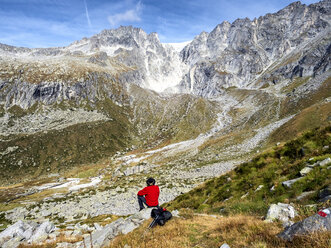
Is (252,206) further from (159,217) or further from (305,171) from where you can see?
(159,217)

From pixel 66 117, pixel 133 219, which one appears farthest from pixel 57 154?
pixel 133 219

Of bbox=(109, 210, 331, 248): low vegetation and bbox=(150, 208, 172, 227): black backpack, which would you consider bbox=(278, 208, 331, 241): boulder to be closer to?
bbox=(109, 210, 331, 248): low vegetation

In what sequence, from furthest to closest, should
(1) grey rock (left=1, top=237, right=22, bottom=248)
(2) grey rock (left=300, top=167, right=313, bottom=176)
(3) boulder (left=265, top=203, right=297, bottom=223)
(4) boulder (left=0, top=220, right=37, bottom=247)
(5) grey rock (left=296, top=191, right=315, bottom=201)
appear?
(4) boulder (left=0, top=220, right=37, bottom=247) → (1) grey rock (left=1, top=237, right=22, bottom=248) → (2) grey rock (left=300, top=167, right=313, bottom=176) → (5) grey rock (left=296, top=191, right=315, bottom=201) → (3) boulder (left=265, top=203, right=297, bottom=223)

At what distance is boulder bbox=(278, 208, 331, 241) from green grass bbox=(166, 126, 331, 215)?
13.2 ft

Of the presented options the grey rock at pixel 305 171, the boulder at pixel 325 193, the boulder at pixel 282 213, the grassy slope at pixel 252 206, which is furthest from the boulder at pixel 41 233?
the grey rock at pixel 305 171

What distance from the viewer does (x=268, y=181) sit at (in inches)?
556

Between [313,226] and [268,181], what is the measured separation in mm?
10220

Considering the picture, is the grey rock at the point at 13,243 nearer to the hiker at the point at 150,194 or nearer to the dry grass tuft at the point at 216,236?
the dry grass tuft at the point at 216,236

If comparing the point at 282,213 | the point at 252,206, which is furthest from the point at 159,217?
the point at 282,213

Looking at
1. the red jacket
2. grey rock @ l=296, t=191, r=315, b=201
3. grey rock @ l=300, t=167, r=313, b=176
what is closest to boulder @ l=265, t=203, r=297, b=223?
grey rock @ l=296, t=191, r=315, b=201

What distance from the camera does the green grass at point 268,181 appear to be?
1023 cm

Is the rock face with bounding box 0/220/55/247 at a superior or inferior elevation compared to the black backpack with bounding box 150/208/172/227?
inferior

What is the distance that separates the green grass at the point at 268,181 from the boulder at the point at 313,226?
4029 millimetres

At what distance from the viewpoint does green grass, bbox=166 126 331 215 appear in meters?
10.2
